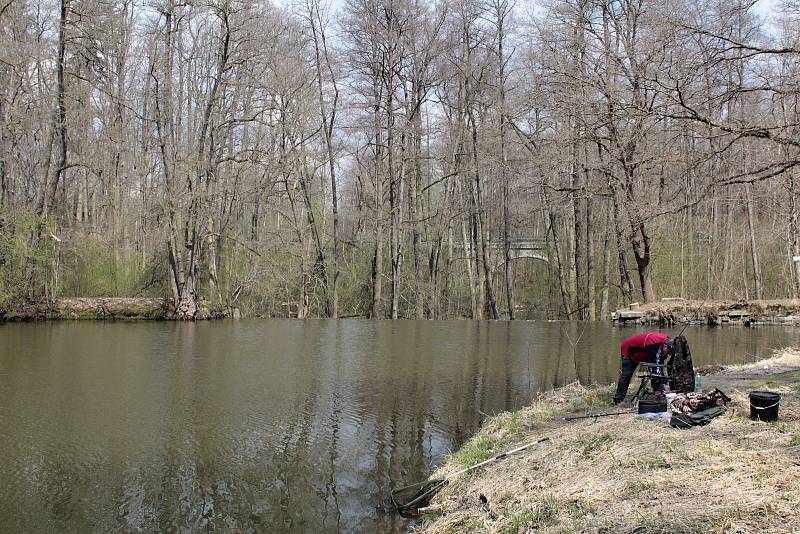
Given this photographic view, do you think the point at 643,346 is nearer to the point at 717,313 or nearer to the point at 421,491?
the point at 421,491

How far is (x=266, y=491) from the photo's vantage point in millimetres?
5926

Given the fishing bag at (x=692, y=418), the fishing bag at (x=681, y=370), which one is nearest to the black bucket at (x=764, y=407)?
the fishing bag at (x=692, y=418)

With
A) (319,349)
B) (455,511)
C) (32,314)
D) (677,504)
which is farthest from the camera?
(32,314)

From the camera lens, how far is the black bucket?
573 cm

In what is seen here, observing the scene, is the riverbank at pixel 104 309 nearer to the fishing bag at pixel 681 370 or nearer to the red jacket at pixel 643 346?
the red jacket at pixel 643 346

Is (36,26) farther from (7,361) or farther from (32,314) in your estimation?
(7,361)

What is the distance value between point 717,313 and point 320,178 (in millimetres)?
18042

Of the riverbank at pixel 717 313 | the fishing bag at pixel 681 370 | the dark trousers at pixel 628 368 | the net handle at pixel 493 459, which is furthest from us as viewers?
the riverbank at pixel 717 313

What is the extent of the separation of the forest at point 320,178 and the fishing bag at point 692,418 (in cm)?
1448

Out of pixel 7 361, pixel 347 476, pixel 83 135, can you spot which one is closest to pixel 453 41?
pixel 83 135

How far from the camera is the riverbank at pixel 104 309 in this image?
915 inches

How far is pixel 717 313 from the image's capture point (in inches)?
860

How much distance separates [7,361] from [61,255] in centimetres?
1218

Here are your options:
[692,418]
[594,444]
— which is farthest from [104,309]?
[692,418]
